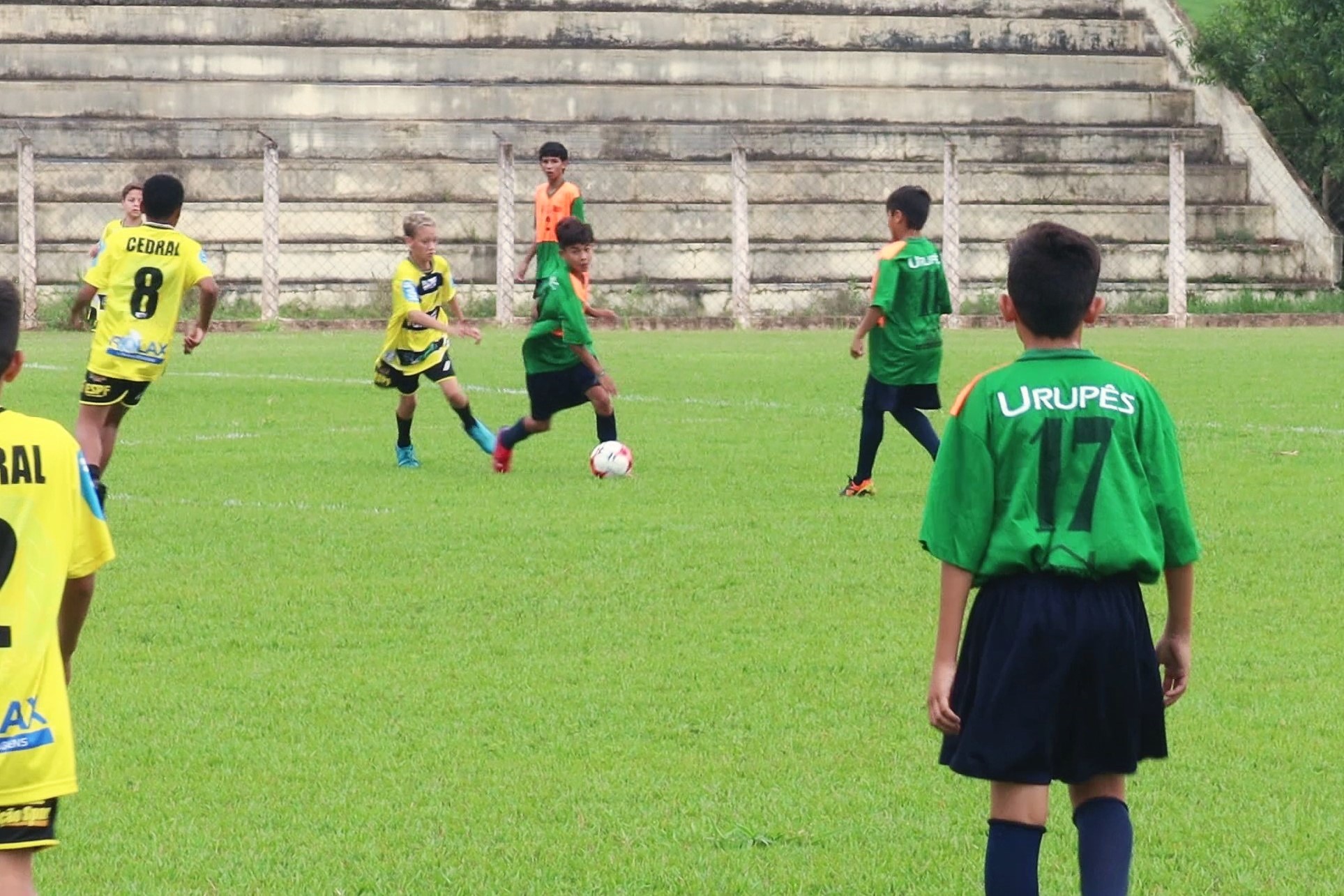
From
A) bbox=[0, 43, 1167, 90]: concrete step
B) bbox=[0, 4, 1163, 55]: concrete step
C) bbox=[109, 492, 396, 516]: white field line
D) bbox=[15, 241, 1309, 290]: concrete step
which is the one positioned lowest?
bbox=[109, 492, 396, 516]: white field line

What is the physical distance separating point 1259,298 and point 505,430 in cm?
1870

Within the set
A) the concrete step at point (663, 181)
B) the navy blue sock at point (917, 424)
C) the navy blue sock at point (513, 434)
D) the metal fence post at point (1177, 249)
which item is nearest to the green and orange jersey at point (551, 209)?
the navy blue sock at point (513, 434)

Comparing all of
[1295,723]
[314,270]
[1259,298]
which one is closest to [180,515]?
[1295,723]

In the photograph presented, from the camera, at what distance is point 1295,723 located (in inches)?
245

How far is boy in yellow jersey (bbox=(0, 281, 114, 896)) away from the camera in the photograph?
11.7 feet

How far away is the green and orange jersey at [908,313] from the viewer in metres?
11.3

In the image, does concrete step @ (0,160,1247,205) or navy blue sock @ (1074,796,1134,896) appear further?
concrete step @ (0,160,1247,205)

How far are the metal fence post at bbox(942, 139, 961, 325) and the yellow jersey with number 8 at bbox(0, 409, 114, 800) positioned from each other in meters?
23.6

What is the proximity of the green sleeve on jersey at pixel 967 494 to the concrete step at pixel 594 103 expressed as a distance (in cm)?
2589

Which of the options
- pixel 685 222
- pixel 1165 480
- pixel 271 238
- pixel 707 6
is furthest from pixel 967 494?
pixel 707 6

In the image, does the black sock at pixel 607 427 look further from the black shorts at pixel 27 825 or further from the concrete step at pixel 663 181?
the concrete step at pixel 663 181

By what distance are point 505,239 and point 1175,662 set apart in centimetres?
2278

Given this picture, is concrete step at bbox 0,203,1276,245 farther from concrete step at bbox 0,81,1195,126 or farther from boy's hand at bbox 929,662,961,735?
boy's hand at bbox 929,662,961,735

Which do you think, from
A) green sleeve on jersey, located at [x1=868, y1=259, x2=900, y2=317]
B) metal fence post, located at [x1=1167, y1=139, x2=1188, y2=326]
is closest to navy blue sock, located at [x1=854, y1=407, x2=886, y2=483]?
green sleeve on jersey, located at [x1=868, y1=259, x2=900, y2=317]
